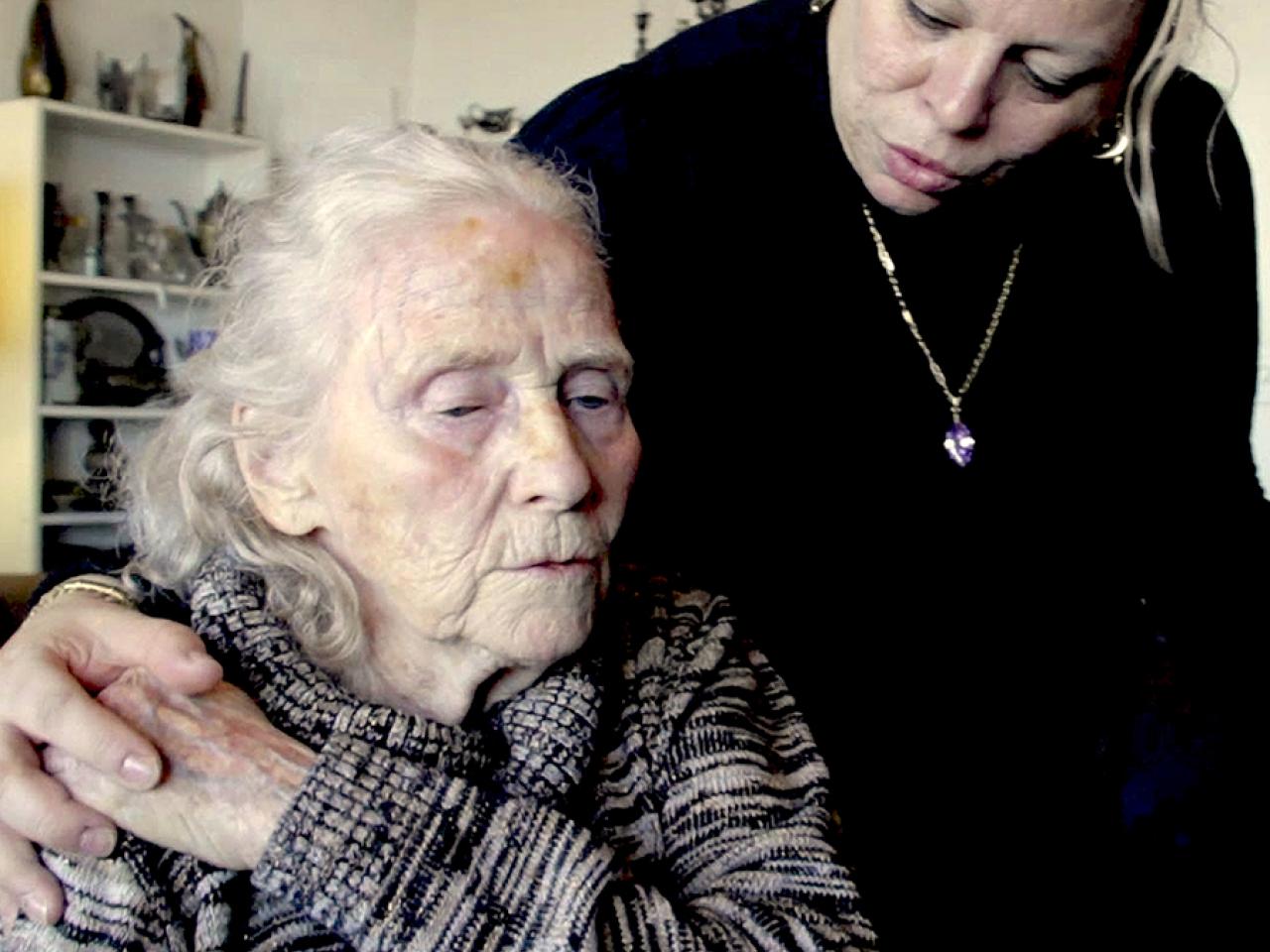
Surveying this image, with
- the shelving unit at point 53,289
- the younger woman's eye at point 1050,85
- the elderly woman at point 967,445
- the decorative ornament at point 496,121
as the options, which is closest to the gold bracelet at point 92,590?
the elderly woman at point 967,445

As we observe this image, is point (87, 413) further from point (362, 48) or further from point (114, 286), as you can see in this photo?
point (362, 48)

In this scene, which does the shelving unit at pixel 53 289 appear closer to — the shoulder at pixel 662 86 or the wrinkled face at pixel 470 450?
the shoulder at pixel 662 86

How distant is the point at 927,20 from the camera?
51.6 inches

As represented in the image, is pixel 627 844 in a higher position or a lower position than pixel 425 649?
lower

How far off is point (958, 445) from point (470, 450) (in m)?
0.63

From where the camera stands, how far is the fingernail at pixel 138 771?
107 cm

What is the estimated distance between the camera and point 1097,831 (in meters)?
1.59

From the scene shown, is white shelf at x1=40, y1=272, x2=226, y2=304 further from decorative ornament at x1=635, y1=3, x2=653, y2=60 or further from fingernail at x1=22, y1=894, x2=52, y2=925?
fingernail at x1=22, y1=894, x2=52, y2=925

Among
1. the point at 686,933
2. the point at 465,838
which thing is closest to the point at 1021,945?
Result: the point at 686,933

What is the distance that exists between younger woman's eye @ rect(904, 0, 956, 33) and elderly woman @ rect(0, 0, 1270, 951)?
0.27 ft

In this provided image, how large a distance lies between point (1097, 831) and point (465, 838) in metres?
0.84

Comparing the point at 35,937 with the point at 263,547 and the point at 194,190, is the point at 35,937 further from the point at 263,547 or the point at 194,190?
the point at 194,190

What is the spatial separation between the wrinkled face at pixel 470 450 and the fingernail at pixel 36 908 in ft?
1.27

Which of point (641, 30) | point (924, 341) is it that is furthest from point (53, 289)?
point (924, 341)
